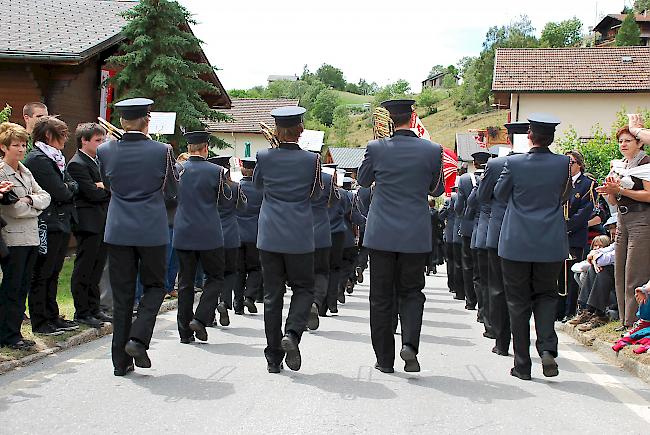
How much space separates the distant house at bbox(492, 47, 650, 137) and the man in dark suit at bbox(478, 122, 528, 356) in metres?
35.1

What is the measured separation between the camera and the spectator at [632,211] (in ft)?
31.0

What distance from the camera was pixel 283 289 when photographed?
27.4ft

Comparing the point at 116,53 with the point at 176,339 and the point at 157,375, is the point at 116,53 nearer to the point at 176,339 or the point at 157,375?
the point at 176,339

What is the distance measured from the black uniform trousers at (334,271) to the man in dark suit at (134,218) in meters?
5.28

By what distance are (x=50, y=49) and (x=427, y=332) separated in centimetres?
1179

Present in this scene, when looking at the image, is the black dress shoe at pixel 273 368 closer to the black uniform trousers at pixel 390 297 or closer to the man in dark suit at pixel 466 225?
the black uniform trousers at pixel 390 297

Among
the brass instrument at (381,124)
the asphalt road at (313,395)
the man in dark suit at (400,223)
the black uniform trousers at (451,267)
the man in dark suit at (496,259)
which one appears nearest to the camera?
the asphalt road at (313,395)

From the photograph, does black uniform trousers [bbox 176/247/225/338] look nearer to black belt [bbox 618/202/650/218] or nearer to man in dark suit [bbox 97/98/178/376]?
man in dark suit [bbox 97/98/178/376]

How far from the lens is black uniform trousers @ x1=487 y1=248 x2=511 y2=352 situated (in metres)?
8.72

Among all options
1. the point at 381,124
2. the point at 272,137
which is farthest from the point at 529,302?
the point at 272,137

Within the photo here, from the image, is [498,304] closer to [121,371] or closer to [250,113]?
[121,371]

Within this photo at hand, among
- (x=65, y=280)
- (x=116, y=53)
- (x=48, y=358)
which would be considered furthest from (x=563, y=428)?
(x=116, y=53)

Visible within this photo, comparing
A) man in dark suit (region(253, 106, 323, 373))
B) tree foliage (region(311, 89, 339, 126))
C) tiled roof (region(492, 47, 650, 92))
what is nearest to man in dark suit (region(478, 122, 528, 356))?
man in dark suit (region(253, 106, 323, 373))

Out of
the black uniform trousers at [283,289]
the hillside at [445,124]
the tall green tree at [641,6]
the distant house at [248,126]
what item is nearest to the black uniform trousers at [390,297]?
the black uniform trousers at [283,289]
